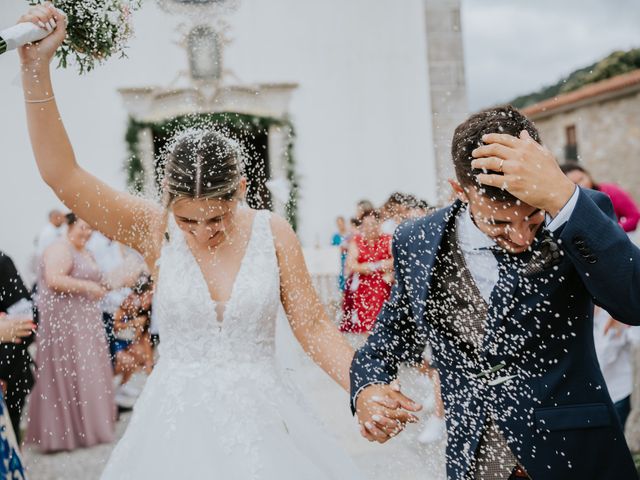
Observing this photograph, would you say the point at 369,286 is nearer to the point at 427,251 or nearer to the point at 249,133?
the point at 427,251

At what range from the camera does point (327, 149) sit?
1077cm

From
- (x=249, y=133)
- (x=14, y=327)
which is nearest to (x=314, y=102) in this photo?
(x=249, y=133)

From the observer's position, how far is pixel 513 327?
5.47 ft

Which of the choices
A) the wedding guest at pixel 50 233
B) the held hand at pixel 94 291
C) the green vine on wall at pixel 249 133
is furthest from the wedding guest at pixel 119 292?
the green vine on wall at pixel 249 133

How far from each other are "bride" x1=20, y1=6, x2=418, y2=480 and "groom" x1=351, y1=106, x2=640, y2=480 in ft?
1.81

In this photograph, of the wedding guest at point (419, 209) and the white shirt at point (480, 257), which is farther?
the wedding guest at point (419, 209)

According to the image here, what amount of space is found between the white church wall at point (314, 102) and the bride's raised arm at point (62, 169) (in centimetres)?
803

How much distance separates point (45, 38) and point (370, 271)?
3.60m

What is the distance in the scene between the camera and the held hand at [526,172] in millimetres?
1458

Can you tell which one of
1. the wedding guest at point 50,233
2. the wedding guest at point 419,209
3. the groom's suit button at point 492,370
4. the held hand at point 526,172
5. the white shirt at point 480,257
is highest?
the held hand at point 526,172

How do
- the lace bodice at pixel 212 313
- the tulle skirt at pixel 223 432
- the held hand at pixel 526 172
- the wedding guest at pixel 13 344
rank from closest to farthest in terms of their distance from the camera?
the held hand at pixel 526 172
the tulle skirt at pixel 223 432
the lace bodice at pixel 212 313
the wedding guest at pixel 13 344

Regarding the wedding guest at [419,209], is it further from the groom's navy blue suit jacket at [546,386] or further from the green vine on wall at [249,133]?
the green vine on wall at [249,133]

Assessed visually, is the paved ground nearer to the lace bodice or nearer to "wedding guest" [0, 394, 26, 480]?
the lace bodice

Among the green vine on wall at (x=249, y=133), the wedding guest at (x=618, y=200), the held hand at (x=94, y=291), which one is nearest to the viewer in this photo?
the wedding guest at (x=618, y=200)
